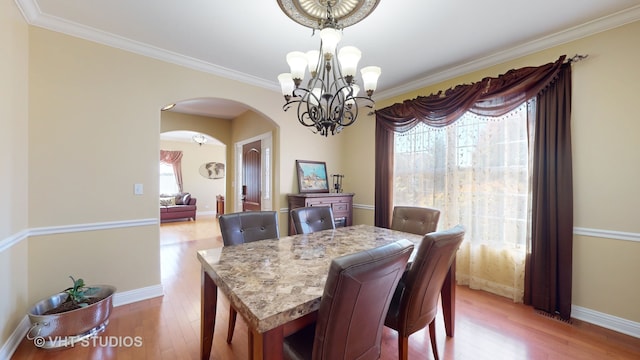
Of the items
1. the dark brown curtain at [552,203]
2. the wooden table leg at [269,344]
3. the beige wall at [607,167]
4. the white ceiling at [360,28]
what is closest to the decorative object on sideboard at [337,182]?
the white ceiling at [360,28]

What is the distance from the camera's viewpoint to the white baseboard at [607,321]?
1.96m

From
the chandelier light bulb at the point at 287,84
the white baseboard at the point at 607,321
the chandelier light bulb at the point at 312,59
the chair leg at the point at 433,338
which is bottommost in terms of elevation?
the white baseboard at the point at 607,321

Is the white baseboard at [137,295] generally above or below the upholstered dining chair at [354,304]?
below

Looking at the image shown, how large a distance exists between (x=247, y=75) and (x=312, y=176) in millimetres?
1736

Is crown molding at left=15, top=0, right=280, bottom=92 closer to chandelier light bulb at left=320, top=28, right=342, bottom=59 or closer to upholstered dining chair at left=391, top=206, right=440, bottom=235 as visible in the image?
chandelier light bulb at left=320, top=28, right=342, bottom=59

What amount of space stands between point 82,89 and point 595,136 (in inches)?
181

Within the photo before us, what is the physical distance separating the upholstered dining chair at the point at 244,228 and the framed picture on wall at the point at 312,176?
5.50 ft

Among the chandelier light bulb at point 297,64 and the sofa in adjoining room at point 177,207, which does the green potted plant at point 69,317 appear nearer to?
the chandelier light bulb at point 297,64

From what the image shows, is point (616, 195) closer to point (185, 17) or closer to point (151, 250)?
point (185, 17)

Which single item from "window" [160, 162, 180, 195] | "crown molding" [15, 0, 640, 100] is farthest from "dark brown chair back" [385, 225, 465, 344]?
"window" [160, 162, 180, 195]

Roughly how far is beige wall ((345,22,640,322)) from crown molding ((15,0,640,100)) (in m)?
0.08

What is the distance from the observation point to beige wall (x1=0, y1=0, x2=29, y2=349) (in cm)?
167

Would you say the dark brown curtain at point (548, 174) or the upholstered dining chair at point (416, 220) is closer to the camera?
the dark brown curtain at point (548, 174)

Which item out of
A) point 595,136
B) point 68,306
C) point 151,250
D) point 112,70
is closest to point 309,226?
point 151,250
